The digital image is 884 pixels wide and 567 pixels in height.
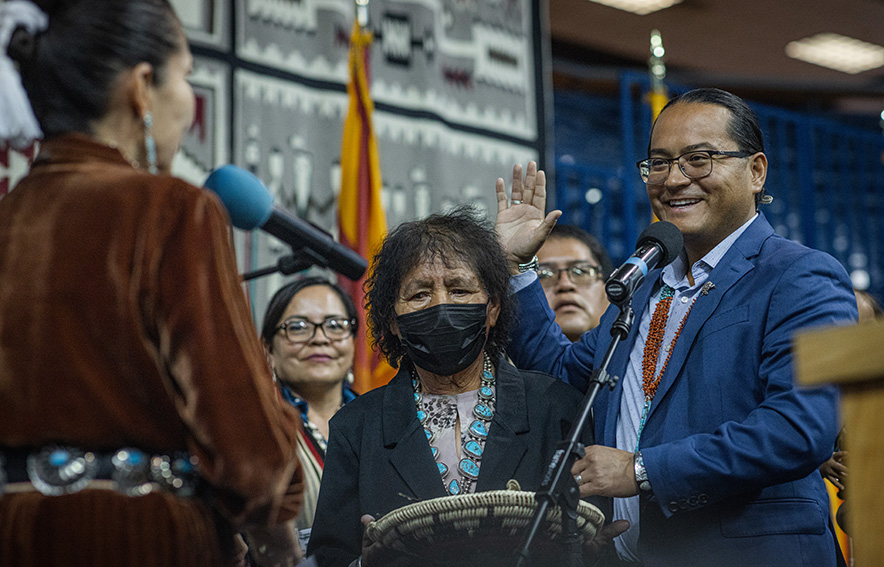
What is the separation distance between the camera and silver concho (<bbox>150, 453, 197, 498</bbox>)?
1545 millimetres

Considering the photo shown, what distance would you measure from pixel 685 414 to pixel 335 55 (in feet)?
13.5

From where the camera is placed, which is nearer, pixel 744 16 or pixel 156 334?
pixel 156 334


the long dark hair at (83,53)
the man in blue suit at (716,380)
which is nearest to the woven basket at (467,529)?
the man in blue suit at (716,380)

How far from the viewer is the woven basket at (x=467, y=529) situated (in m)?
1.96

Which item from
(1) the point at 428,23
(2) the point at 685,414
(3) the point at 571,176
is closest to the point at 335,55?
(1) the point at 428,23

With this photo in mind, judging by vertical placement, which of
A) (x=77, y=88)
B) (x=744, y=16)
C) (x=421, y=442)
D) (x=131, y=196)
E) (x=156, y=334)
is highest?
(x=744, y=16)

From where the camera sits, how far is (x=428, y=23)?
6387mm

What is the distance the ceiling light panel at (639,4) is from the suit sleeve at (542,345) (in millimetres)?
5876

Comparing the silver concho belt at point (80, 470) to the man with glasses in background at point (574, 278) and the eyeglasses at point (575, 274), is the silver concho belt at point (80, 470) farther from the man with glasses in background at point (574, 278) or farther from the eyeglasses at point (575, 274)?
the eyeglasses at point (575, 274)

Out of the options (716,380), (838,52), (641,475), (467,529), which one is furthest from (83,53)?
(838,52)

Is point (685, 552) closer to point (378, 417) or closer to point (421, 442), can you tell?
point (421, 442)

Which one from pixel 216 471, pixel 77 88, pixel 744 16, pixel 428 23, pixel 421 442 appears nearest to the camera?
pixel 216 471

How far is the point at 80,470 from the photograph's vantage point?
1.51 metres

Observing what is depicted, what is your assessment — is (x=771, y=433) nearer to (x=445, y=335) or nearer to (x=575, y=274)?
(x=445, y=335)
